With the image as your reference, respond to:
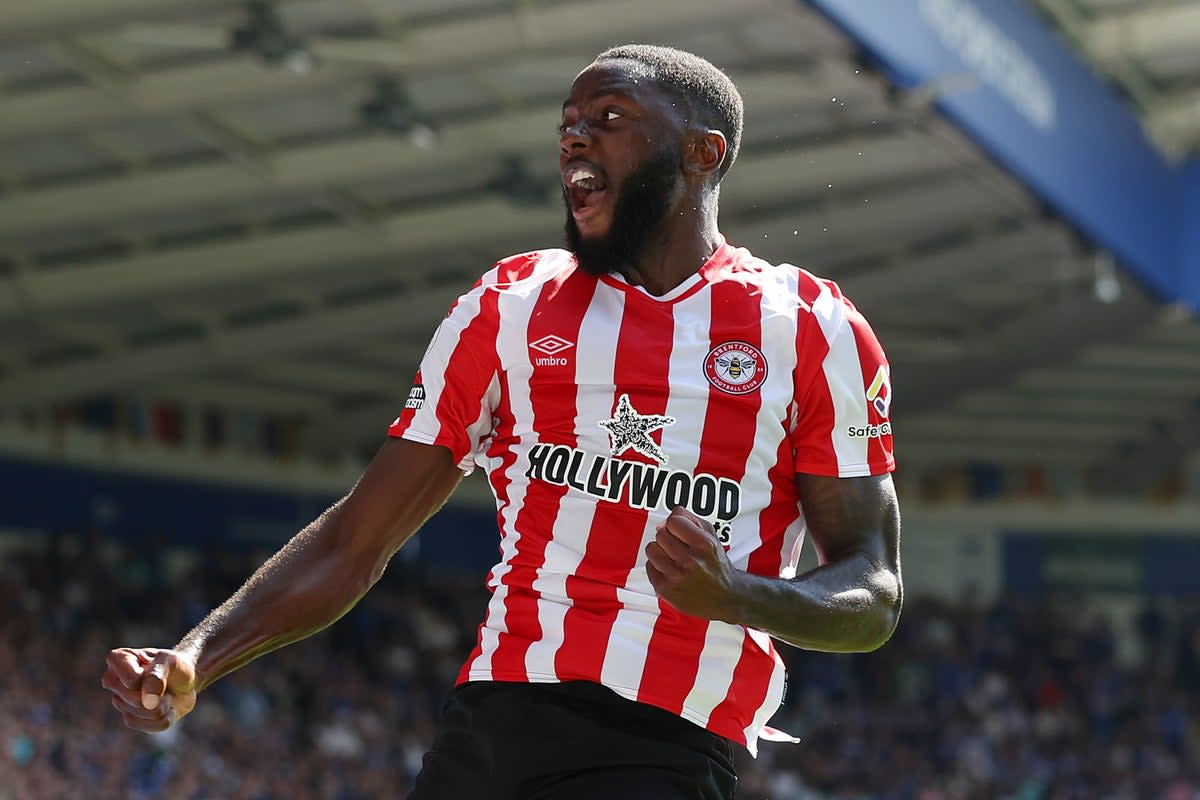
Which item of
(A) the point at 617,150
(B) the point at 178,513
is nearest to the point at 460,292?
(B) the point at 178,513

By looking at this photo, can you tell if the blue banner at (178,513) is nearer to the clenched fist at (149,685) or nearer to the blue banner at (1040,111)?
the blue banner at (1040,111)

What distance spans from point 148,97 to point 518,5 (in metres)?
2.71

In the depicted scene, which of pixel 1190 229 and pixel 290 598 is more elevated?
pixel 290 598

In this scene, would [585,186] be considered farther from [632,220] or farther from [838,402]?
[838,402]

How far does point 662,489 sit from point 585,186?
0.49 metres

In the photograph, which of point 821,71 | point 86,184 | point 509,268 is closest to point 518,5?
point 821,71

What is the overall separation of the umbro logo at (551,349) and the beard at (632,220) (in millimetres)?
145

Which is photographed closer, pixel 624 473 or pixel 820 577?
pixel 820 577

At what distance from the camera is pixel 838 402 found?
2877 mm

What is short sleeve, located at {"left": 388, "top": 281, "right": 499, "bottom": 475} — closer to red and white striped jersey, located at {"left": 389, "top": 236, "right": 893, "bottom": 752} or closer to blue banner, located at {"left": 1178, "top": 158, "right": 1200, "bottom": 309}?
red and white striped jersey, located at {"left": 389, "top": 236, "right": 893, "bottom": 752}

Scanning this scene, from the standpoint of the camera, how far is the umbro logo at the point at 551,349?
2.90m

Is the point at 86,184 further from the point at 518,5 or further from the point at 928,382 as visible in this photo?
the point at 928,382

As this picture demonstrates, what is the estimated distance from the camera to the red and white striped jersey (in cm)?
282

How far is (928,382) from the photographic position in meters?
22.5
